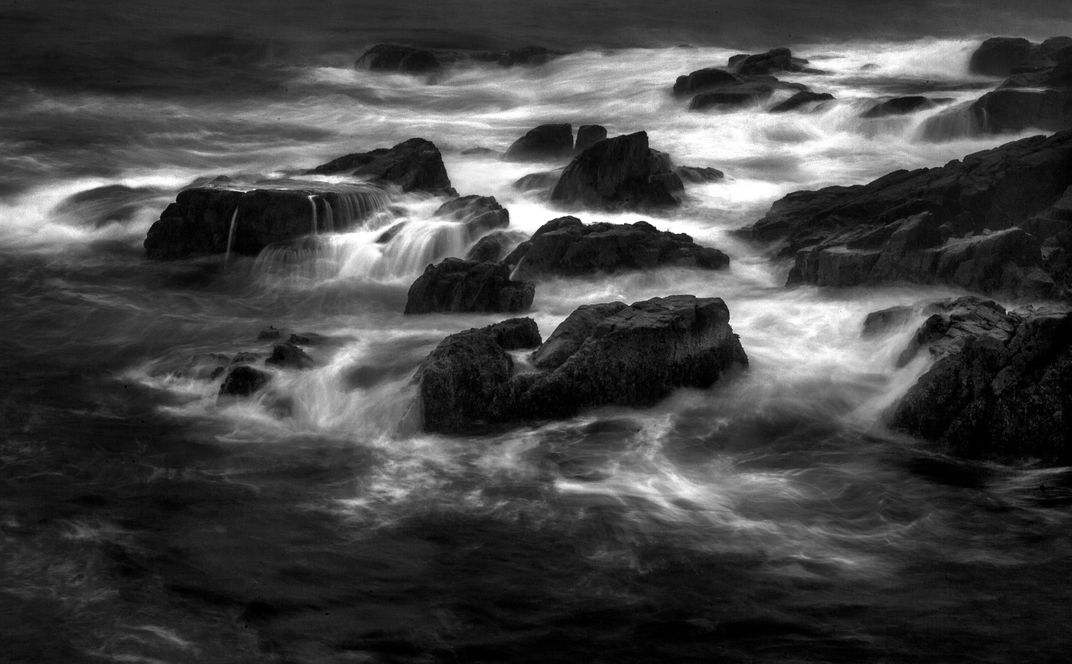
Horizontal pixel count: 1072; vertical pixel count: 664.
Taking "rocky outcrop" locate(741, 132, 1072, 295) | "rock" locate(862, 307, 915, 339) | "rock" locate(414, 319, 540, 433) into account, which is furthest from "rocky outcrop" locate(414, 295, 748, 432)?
"rocky outcrop" locate(741, 132, 1072, 295)

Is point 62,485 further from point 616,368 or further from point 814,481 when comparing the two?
point 814,481

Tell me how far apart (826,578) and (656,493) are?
102 inches

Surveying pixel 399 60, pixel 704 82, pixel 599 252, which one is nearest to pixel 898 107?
pixel 704 82

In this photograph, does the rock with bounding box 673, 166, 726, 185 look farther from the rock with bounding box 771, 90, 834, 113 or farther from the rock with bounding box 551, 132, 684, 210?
the rock with bounding box 771, 90, 834, 113

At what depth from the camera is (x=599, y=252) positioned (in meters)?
22.8

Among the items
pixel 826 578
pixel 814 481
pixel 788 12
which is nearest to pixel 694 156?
pixel 814 481

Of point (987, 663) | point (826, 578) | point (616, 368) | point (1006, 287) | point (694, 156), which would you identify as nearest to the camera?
point (987, 663)

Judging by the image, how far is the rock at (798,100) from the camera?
36250mm

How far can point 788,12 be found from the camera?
60000mm

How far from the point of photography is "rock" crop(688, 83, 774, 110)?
37469 mm

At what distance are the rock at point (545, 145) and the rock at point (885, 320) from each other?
13337 millimetres

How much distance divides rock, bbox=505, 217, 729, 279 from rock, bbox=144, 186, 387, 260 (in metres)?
4.38

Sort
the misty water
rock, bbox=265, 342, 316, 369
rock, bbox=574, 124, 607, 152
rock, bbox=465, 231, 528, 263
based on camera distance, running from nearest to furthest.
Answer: the misty water
rock, bbox=265, 342, 316, 369
rock, bbox=465, 231, 528, 263
rock, bbox=574, 124, 607, 152

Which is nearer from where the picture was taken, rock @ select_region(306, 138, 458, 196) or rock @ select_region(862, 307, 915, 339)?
rock @ select_region(862, 307, 915, 339)
